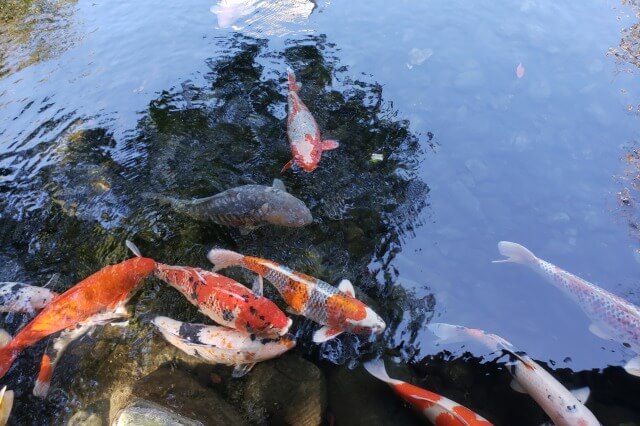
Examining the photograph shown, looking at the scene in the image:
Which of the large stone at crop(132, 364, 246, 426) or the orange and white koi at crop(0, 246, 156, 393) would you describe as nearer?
the large stone at crop(132, 364, 246, 426)

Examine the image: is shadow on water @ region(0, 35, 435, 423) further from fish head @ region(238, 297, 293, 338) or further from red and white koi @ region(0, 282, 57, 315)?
fish head @ region(238, 297, 293, 338)

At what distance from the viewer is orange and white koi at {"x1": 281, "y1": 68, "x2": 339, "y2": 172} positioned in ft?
17.6

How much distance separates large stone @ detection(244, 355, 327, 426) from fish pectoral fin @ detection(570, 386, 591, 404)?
216cm

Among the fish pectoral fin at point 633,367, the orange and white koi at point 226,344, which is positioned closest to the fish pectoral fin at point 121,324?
the orange and white koi at point 226,344

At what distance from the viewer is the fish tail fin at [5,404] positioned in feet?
11.9

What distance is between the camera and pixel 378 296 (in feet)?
15.0

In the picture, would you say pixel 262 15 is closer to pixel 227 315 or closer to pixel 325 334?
pixel 227 315

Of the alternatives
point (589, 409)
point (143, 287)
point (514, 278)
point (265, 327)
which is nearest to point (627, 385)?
point (589, 409)

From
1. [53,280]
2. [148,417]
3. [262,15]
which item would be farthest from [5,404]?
[262,15]

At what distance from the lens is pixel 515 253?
4.72 meters

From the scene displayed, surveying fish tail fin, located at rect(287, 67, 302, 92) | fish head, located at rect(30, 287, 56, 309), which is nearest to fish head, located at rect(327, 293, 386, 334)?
fish head, located at rect(30, 287, 56, 309)

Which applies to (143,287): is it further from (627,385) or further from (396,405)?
(627,385)

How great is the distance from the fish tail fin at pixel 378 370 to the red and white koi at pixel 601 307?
1.93m

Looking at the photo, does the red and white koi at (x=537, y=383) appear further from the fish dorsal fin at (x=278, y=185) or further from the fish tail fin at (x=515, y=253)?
the fish dorsal fin at (x=278, y=185)
